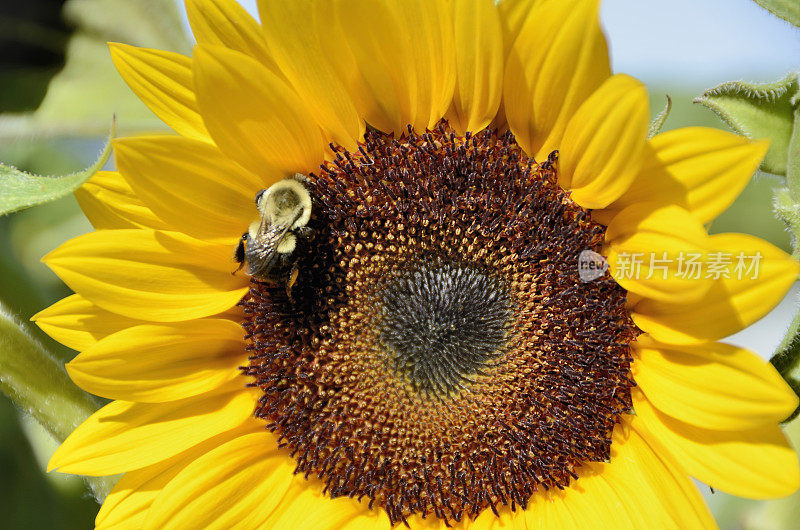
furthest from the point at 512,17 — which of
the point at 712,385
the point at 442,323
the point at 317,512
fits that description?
the point at 317,512

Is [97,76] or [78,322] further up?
[97,76]

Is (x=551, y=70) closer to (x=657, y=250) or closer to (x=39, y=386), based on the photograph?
(x=657, y=250)

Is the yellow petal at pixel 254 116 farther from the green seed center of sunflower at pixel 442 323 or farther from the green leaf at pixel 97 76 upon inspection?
the green leaf at pixel 97 76

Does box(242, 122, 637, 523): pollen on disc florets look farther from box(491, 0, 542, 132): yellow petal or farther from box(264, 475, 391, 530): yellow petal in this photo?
box(491, 0, 542, 132): yellow petal

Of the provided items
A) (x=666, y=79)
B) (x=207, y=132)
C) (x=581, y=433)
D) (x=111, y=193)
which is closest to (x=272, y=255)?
(x=207, y=132)

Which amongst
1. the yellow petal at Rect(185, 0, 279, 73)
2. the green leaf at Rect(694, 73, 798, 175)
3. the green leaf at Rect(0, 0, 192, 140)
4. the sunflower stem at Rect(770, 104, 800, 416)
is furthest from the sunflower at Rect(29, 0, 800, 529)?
the green leaf at Rect(0, 0, 192, 140)

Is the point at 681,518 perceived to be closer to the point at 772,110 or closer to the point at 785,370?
the point at 785,370
